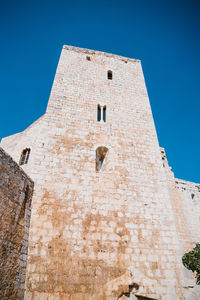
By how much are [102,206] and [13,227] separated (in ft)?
8.96

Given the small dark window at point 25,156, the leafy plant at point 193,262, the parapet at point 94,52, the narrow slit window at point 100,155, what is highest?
the parapet at point 94,52

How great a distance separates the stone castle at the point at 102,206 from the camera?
5352 millimetres

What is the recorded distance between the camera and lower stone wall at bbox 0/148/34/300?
4602mm

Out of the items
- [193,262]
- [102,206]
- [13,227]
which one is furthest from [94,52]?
[193,262]

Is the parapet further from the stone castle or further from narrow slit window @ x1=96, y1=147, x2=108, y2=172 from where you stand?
narrow slit window @ x1=96, y1=147, x2=108, y2=172

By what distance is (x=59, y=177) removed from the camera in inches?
266

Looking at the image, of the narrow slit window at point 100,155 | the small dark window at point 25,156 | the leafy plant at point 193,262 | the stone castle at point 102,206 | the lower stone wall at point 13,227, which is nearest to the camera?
the lower stone wall at point 13,227

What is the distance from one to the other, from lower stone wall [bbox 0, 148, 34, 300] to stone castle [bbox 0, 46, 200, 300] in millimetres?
218

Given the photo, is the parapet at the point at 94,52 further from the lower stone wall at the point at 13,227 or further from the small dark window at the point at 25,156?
the lower stone wall at the point at 13,227

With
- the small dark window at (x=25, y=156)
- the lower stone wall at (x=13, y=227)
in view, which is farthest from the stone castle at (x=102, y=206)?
the small dark window at (x=25, y=156)

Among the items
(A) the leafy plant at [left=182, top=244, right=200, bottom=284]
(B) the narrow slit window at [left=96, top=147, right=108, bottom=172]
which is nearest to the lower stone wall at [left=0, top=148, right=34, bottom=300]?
(B) the narrow slit window at [left=96, top=147, right=108, bottom=172]

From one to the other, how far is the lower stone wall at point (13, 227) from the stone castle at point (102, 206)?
22 cm

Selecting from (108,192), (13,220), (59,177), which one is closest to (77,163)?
(59,177)

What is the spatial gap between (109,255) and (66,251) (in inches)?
49.5
